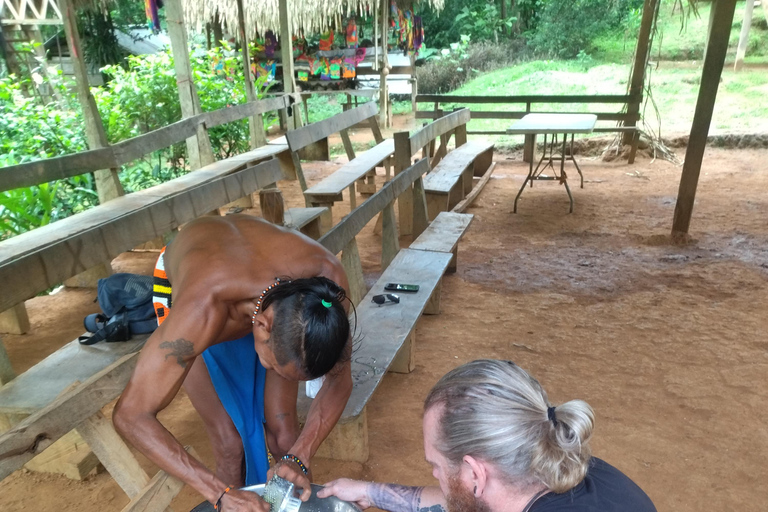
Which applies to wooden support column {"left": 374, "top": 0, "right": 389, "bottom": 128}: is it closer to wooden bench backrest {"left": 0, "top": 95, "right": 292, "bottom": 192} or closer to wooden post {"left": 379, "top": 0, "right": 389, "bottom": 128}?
Answer: wooden post {"left": 379, "top": 0, "right": 389, "bottom": 128}

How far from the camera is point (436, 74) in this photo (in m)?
16.2

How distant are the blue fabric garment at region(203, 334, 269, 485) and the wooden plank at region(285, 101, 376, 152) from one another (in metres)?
3.86

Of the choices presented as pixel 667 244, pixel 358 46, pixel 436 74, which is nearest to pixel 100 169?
pixel 667 244

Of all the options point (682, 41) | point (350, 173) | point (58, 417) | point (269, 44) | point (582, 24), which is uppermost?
point (582, 24)

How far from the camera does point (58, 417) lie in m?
1.41

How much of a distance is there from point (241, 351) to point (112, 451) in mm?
547

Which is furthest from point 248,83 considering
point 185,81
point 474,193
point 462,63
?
point 462,63

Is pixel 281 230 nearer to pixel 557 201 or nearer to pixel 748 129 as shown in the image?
pixel 557 201

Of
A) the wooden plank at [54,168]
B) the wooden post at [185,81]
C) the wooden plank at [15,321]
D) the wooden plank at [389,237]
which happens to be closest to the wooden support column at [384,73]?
the wooden post at [185,81]

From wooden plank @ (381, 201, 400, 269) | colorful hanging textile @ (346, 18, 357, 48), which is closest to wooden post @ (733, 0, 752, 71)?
colorful hanging textile @ (346, 18, 357, 48)

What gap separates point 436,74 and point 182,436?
14.9m

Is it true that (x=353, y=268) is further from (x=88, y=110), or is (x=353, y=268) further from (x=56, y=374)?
(x=88, y=110)

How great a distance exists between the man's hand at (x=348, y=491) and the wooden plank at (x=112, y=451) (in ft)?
1.78

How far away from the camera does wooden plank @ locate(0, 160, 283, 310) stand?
229cm
